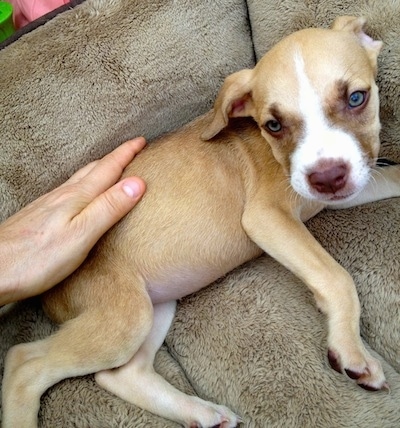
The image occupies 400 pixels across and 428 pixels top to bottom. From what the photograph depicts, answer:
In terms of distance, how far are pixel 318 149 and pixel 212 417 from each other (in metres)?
1.13

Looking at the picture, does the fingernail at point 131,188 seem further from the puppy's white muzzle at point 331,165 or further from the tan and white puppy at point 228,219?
the puppy's white muzzle at point 331,165

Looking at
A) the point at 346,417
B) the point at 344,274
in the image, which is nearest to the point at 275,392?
the point at 346,417

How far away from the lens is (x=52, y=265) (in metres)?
2.43

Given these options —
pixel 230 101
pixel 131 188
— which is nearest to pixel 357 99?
pixel 230 101

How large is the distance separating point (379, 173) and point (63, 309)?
62.3 inches

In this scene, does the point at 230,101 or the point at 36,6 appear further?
the point at 36,6

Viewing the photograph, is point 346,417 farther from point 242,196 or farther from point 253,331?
point 242,196

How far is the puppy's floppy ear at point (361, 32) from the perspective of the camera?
2490 mm

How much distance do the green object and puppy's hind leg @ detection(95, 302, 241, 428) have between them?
1.88 m

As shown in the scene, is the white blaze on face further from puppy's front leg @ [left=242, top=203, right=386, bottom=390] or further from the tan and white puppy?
puppy's front leg @ [left=242, top=203, right=386, bottom=390]

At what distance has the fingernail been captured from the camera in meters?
2.58

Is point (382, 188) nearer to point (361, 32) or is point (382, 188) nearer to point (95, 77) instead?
point (361, 32)

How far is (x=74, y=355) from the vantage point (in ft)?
7.70

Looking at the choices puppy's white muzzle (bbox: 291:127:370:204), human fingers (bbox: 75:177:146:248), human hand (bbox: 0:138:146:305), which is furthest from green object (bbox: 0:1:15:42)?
puppy's white muzzle (bbox: 291:127:370:204)
